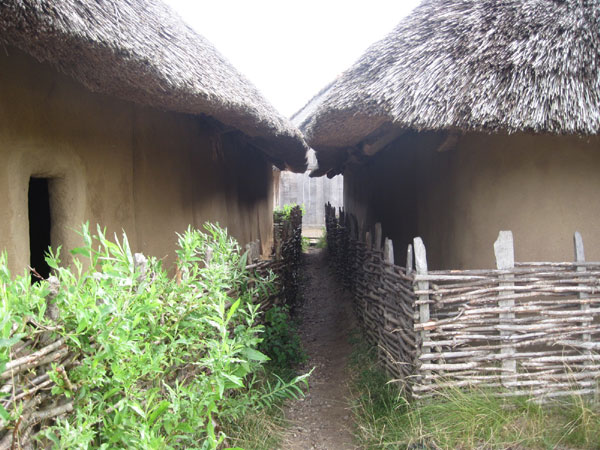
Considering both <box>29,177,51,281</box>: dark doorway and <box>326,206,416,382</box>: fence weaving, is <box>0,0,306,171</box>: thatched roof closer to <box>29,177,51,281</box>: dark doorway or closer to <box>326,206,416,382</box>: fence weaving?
<box>29,177,51,281</box>: dark doorway

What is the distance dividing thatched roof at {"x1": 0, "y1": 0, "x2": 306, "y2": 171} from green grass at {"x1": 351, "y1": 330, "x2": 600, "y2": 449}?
2.58 meters

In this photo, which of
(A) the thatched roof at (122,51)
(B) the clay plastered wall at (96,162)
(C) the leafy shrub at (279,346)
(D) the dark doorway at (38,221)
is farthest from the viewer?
(D) the dark doorway at (38,221)

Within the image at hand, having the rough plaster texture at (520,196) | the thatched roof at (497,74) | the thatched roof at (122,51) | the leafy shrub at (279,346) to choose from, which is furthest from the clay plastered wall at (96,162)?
the rough plaster texture at (520,196)

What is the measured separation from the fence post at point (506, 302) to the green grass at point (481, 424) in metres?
0.18

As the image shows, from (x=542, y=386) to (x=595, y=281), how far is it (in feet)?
2.61

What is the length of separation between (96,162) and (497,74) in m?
2.86

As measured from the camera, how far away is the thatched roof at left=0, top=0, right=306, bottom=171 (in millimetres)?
2031

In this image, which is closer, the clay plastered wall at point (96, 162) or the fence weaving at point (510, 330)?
the clay plastered wall at point (96, 162)

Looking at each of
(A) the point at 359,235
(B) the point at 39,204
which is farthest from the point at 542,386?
(B) the point at 39,204

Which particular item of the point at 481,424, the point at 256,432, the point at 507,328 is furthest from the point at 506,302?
the point at 256,432

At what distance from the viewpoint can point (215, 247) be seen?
2.79 meters

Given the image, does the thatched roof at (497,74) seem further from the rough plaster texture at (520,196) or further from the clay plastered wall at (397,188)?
the clay plastered wall at (397,188)

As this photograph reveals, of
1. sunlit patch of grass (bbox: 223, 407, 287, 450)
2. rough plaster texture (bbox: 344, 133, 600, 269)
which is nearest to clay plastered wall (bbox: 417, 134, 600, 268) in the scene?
rough plaster texture (bbox: 344, 133, 600, 269)

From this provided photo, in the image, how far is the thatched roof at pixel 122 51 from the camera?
203cm
